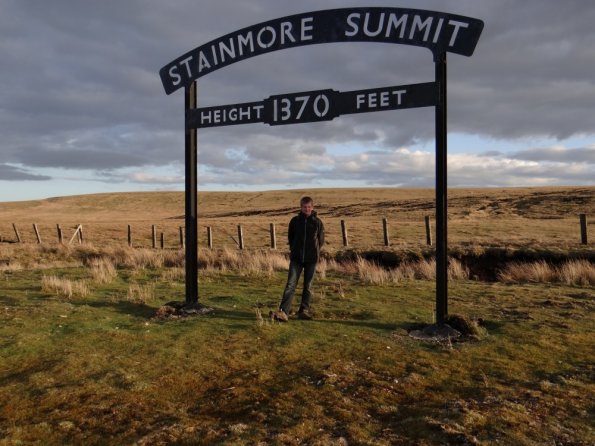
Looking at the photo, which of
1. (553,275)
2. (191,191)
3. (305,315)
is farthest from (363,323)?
(553,275)

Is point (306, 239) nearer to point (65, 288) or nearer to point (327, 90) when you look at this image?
point (327, 90)

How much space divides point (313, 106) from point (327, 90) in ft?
1.03

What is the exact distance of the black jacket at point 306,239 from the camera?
7.51m

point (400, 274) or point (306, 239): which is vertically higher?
point (306, 239)

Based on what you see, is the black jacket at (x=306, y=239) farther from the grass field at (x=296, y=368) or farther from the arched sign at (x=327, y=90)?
the arched sign at (x=327, y=90)

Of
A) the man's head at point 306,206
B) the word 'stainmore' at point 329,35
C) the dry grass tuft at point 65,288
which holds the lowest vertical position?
the dry grass tuft at point 65,288

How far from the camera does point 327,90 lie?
7.42 m

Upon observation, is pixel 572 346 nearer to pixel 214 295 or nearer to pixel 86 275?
pixel 214 295

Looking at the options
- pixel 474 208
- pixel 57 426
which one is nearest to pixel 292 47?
pixel 57 426

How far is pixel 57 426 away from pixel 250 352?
88.7 inches

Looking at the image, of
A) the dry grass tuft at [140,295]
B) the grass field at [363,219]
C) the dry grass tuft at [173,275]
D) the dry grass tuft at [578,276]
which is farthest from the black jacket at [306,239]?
the grass field at [363,219]

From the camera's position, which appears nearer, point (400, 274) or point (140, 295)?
point (140, 295)

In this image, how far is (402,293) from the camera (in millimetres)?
9336

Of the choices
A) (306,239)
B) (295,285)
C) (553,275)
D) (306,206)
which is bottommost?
(553,275)
